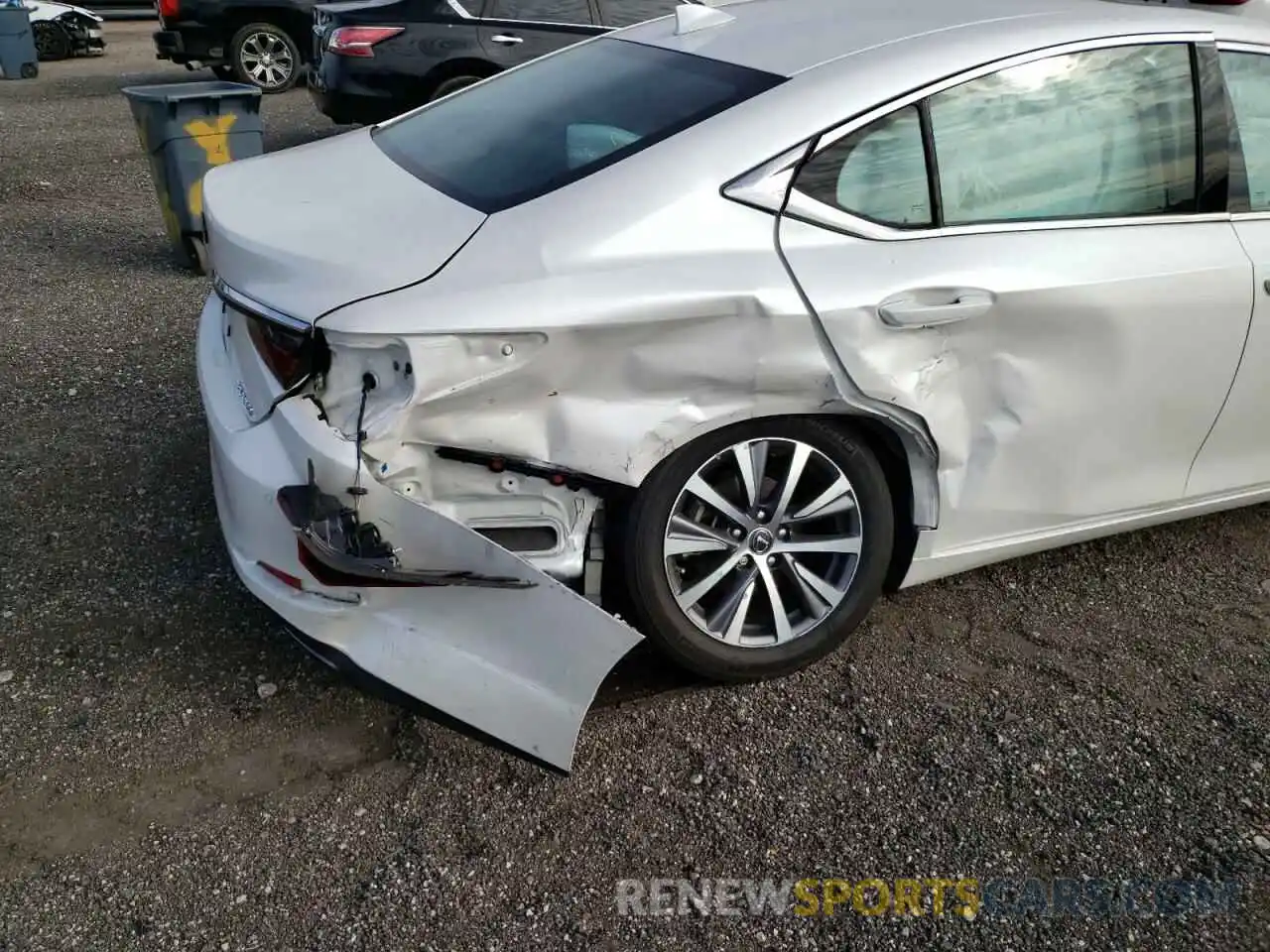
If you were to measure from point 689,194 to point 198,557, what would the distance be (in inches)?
77.5

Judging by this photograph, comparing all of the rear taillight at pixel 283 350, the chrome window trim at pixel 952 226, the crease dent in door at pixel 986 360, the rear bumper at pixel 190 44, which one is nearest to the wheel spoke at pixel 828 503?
the crease dent in door at pixel 986 360

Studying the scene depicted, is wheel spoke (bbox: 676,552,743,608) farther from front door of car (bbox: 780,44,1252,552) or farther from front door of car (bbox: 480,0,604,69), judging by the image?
front door of car (bbox: 480,0,604,69)

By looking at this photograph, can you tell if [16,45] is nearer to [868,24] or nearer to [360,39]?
[360,39]

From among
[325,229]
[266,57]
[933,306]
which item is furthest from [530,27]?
[933,306]

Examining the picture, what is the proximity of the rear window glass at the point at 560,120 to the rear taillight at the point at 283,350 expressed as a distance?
1.71 ft

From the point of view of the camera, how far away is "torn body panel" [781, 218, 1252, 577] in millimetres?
2674

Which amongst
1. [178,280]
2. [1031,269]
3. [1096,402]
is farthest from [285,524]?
[178,280]

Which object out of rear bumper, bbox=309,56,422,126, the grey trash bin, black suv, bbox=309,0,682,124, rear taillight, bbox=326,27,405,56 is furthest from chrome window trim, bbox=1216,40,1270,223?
the grey trash bin

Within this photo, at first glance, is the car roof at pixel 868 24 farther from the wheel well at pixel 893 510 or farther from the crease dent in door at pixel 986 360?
the wheel well at pixel 893 510

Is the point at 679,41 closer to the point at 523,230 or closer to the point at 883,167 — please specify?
the point at 883,167

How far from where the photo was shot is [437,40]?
832cm

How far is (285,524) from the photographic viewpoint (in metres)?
2.51

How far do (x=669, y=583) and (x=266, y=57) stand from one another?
1123cm

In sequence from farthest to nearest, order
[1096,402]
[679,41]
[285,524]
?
[679,41] < [1096,402] < [285,524]
